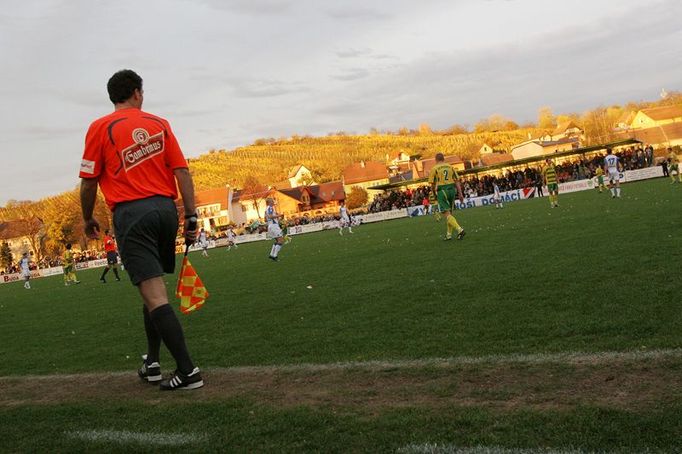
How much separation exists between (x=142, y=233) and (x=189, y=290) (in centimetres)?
81

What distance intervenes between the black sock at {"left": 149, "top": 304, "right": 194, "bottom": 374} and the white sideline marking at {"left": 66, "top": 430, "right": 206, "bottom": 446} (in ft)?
3.25

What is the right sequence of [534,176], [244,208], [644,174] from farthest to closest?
[244,208] → [534,176] → [644,174]

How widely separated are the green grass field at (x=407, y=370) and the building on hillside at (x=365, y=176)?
110 m

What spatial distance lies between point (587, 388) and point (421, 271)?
726 cm

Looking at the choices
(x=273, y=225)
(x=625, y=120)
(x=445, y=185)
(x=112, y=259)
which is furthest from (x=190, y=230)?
(x=625, y=120)

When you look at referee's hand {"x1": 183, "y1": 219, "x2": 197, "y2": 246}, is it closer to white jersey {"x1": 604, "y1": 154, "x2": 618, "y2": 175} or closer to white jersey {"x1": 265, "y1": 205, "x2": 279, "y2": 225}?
white jersey {"x1": 265, "y1": 205, "x2": 279, "y2": 225}

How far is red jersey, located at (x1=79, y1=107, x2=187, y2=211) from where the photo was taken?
4.90 m

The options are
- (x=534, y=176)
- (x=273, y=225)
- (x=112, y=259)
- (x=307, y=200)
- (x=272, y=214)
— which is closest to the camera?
(x=273, y=225)

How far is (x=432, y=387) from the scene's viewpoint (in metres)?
4.14

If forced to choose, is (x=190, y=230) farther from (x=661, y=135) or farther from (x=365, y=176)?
(x=365, y=176)

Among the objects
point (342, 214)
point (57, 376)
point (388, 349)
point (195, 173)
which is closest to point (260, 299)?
point (57, 376)

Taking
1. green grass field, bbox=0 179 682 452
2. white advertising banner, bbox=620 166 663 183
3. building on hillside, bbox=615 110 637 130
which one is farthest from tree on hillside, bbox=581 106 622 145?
green grass field, bbox=0 179 682 452

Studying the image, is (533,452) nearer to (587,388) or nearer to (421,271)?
(587,388)

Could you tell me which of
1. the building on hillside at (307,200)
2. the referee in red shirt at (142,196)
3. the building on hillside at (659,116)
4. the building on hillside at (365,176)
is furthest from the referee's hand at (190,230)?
the building on hillside at (659,116)
